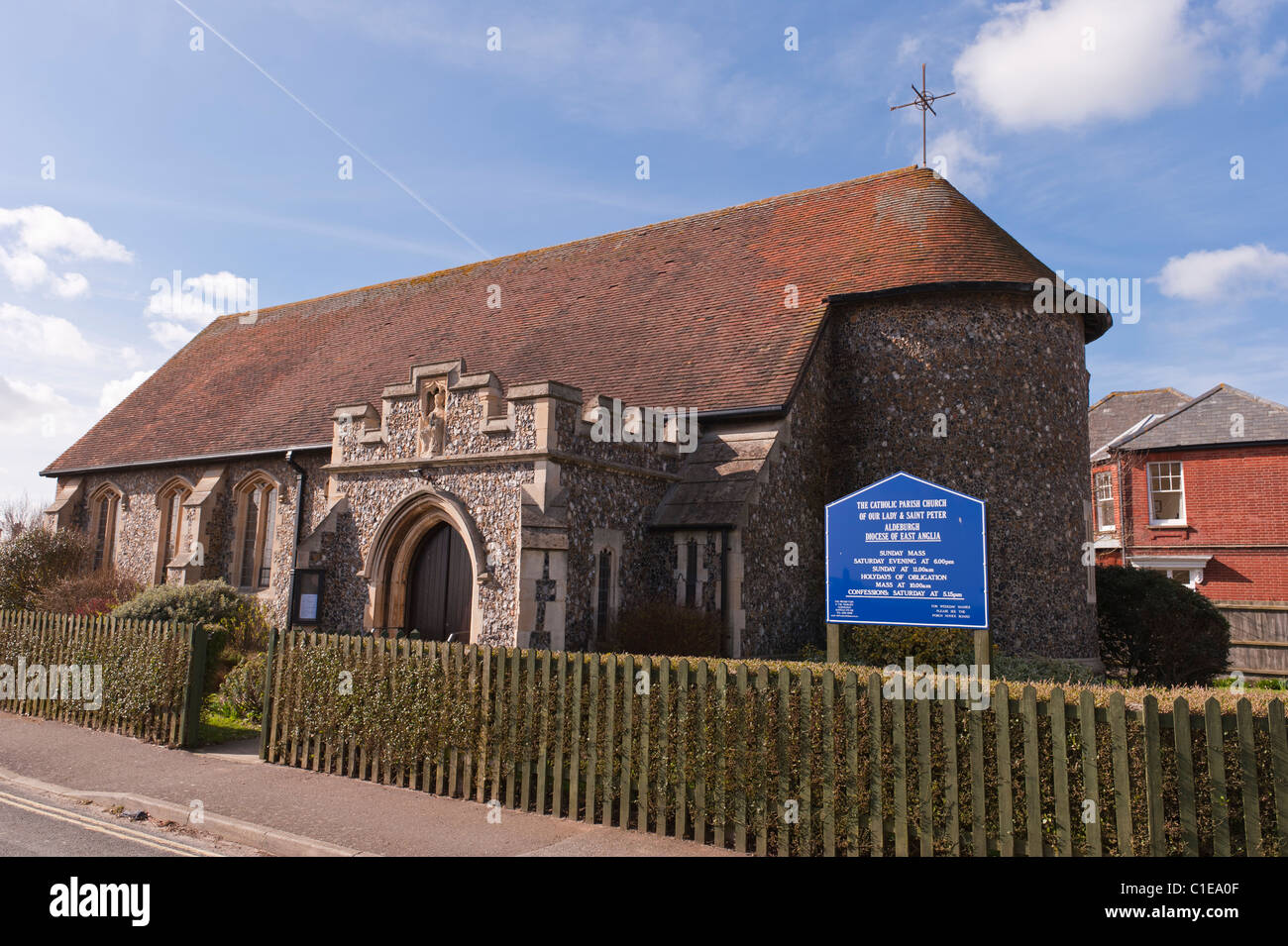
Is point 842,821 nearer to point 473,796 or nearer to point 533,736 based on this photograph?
point 533,736

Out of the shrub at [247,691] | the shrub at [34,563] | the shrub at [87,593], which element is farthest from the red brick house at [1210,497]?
the shrub at [34,563]

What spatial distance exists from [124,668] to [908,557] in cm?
950

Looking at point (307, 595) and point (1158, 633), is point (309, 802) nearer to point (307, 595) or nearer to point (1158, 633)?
point (307, 595)

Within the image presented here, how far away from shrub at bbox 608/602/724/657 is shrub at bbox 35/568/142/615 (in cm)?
1086

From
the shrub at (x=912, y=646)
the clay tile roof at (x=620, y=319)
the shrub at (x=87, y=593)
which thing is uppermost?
the clay tile roof at (x=620, y=319)

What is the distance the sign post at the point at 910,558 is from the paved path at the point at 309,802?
8.40ft

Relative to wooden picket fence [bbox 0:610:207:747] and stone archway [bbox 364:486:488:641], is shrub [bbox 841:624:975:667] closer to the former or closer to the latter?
stone archway [bbox 364:486:488:641]

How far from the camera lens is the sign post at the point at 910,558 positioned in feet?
22.9

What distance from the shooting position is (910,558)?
7.34 metres

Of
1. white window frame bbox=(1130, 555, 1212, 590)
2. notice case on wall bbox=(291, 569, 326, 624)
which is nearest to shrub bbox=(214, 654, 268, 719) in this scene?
notice case on wall bbox=(291, 569, 326, 624)

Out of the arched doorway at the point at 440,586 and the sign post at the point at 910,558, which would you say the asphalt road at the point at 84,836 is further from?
the sign post at the point at 910,558

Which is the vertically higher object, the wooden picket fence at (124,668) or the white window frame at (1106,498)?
the white window frame at (1106,498)
